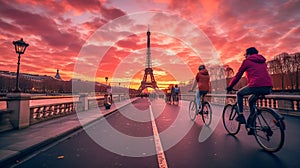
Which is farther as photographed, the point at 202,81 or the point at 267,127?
the point at 202,81

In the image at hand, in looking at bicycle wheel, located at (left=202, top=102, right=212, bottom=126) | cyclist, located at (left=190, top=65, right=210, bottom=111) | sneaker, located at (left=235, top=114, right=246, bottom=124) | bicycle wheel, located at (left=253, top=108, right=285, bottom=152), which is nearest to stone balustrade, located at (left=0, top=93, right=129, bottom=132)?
cyclist, located at (left=190, top=65, right=210, bottom=111)

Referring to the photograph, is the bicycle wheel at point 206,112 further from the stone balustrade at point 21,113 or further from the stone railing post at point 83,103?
the stone railing post at point 83,103

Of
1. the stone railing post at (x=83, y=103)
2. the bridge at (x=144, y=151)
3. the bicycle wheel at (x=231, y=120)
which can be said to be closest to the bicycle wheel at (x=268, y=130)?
Answer: the bridge at (x=144, y=151)

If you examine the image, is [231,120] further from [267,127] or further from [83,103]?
[83,103]

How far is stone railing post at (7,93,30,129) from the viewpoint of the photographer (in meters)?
6.32

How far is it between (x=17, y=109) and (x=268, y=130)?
24.2ft

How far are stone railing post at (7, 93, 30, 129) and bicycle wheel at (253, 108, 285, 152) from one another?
7137mm

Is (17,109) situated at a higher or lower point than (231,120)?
higher

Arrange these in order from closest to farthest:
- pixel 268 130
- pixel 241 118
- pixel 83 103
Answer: pixel 268 130 → pixel 241 118 → pixel 83 103

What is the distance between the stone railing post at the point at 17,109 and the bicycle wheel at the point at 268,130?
7.14 meters

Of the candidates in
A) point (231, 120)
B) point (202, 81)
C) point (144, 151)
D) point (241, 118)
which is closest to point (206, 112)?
point (202, 81)

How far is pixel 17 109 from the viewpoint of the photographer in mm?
6379

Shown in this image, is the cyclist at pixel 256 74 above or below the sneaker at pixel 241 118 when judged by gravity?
above

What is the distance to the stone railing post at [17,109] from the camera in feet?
20.7
